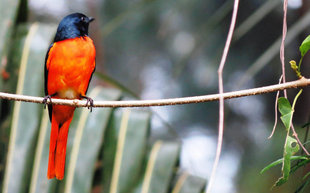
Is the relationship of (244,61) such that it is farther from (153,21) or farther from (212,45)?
(153,21)

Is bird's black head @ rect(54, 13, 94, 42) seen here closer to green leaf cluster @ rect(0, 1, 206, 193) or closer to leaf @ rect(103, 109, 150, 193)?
green leaf cluster @ rect(0, 1, 206, 193)

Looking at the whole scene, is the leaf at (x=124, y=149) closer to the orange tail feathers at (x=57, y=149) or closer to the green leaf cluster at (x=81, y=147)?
the green leaf cluster at (x=81, y=147)

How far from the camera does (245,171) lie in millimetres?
4613

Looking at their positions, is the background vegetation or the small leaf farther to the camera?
the background vegetation

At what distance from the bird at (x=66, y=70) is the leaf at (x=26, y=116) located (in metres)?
0.08

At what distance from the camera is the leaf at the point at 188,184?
224 centimetres

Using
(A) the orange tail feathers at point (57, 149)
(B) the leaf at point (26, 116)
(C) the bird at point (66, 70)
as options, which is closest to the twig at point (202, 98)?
(A) the orange tail feathers at point (57, 149)

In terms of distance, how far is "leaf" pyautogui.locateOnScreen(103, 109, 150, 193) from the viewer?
218 cm

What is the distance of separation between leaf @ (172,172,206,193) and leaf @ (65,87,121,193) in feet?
1.39

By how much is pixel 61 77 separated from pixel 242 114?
136 inches

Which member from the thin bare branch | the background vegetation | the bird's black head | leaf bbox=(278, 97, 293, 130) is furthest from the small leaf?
the bird's black head

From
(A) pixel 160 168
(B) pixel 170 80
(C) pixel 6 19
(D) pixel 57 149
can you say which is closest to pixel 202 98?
(D) pixel 57 149

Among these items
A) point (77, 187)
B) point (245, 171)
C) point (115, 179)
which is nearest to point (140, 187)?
point (115, 179)

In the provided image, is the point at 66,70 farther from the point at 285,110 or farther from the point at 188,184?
the point at 285,110
